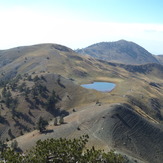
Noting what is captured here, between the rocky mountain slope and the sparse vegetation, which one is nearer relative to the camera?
the sparse vegetation

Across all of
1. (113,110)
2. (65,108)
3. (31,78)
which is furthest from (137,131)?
(31,78)

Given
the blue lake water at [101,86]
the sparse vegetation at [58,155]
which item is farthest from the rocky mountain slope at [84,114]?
the sparse vegetation at [58,155]

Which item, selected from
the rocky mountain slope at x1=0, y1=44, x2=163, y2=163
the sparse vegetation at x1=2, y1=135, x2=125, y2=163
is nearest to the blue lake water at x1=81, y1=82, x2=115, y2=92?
A: the rocky mountain slope at x1=0, y1=44, x2=163, y2=163

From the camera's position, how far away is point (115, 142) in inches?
2825

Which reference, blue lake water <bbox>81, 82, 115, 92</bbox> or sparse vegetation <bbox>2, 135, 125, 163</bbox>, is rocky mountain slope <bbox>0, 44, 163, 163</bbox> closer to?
blue lake water <bbox>81, 82, 115, 92</bbox>

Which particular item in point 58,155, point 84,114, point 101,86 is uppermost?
point 58,155

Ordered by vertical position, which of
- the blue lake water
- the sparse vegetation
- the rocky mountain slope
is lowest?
the blue lake water

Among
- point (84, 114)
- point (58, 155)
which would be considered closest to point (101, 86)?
point (84, 114)

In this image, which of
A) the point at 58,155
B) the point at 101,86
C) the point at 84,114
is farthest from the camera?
the point at 101,86

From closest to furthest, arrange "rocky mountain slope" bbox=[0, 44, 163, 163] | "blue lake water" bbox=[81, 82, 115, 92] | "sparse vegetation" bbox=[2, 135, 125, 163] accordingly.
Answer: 1. "sparse vegetation" bbox=[2, 135, 125, 163]
2. "rocky mountain slope" bbox=[0, 44, 163, 163]
3. "blue lake water" bbox=[81, 82, 115, 92]

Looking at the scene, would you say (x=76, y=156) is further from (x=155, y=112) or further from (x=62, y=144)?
(x=155, y=112)

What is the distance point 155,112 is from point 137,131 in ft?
181

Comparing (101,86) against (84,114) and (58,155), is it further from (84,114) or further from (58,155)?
(58,155)

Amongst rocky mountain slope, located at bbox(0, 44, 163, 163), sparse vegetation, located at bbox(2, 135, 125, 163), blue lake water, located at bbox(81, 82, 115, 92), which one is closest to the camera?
sparse vegetation, located at bbox(2, 135, 125, 163)
